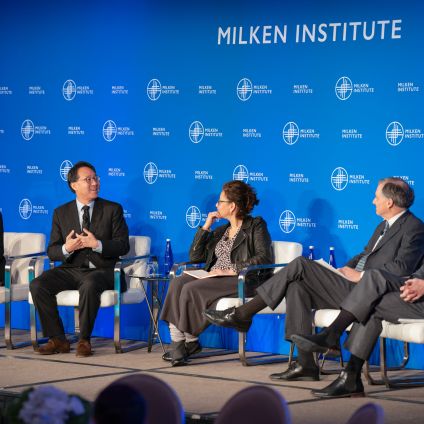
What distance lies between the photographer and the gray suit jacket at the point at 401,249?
20.4ft

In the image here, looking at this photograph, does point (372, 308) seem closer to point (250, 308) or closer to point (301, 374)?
point (301, 374)

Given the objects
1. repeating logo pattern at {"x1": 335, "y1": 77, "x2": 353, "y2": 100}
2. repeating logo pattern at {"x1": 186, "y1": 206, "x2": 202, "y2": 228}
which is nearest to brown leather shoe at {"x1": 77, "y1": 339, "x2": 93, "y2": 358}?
repeating logo pattern at {"x1": 186, "y1": 206, "x2": 202, "y2": 228}

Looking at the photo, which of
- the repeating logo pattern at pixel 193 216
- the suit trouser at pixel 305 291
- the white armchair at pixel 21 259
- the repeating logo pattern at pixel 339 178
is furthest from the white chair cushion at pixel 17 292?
the repeating logo pattern at pixel 339 178

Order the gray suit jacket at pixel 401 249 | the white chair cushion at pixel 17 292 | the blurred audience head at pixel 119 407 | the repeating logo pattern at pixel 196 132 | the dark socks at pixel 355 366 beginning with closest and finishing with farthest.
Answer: the blurred audience head at pixel 119 407 < the dark socks at pixel 355 366 < the gray suit jacket at pixel 401 249 < the white chair cushion at pixel 17 292 < the repeating logo pattern at pixel 196 132

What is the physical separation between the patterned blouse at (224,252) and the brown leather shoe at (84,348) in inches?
41.0

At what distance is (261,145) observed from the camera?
7.61 m

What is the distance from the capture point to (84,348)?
7.23 metres

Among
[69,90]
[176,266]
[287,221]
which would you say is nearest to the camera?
[176,266]

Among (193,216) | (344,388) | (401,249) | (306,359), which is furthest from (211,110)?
(344,388)

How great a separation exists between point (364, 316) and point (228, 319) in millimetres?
1018

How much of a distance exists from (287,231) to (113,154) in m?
1.69

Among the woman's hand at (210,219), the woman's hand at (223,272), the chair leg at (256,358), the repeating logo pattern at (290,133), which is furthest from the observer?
the repeating logo pattern at (290,133)

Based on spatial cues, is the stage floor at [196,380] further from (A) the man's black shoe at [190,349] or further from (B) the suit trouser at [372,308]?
(B) the suit trouser at [372,308]

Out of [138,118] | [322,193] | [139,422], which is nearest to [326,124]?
[322,193]
